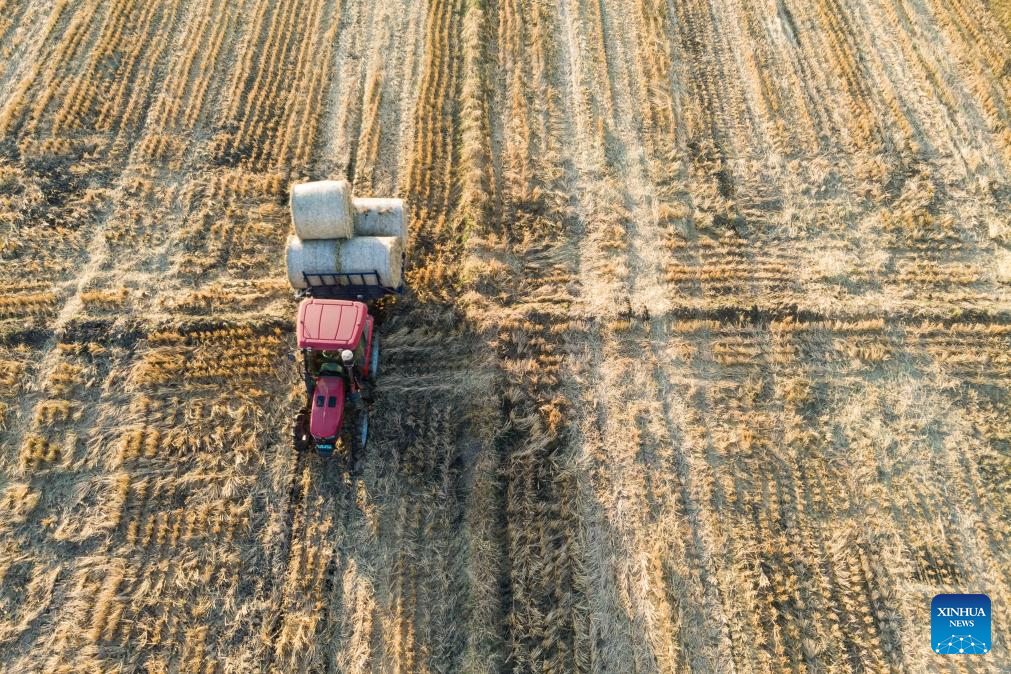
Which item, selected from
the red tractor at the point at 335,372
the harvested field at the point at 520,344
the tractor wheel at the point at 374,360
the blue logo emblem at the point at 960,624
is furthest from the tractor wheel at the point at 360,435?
the blue logo emblem at the point at 960,624

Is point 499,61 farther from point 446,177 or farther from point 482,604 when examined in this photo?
point 482,604

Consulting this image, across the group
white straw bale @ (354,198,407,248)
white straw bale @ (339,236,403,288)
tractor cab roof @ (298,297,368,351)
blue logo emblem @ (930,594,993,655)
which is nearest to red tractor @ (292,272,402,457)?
tractor cab roof @ (298,297,368,351)

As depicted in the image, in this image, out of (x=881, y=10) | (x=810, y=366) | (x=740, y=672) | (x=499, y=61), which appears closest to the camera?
(x=740, y=672)

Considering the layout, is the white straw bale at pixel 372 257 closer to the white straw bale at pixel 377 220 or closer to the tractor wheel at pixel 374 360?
the white straw bale at pixel 377 220

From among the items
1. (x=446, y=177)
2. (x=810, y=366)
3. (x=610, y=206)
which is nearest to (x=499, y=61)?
(x=446, y=177)

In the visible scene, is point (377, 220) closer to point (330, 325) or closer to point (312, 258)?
point (312, 258)

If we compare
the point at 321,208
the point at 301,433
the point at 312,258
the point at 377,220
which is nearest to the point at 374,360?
the point at 301,433

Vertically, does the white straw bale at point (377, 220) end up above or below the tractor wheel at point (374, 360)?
above
